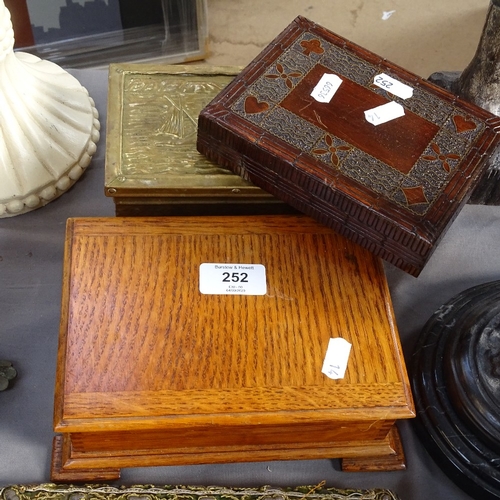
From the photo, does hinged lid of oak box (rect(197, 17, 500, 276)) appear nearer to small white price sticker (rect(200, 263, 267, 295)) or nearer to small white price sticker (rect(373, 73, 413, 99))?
small white price sticker (rect(373, 73, 413, 99))

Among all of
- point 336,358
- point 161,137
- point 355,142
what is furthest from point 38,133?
point 336,358

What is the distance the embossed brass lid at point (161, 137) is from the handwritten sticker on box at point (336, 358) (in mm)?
316

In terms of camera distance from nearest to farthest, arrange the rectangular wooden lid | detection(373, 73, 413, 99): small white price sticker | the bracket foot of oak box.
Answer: the rectangular wooden lid → the bracket foot of oak box → detection(373, 73, 413, 99): small white price sticker

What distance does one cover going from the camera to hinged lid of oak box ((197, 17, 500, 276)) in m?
1.10

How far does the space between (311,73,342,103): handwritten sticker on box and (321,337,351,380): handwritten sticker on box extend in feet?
1.40

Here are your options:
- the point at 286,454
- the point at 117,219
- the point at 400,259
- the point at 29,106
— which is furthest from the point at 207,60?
the point at 286,454

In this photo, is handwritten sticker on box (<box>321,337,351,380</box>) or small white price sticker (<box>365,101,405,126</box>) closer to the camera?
handwritten sticker on box (<box>321,337,351,380</box>)

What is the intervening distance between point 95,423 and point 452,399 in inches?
23.6

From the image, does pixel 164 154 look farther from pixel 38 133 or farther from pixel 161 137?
pixel 38 133

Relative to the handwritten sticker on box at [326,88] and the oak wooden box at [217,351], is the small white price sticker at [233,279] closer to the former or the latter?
the oak wooden box at [217,351]

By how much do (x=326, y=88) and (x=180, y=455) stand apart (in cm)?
69

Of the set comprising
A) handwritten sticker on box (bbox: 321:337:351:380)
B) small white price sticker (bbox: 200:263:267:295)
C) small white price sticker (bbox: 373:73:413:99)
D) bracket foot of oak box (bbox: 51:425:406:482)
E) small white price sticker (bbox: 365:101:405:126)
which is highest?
small white price sticker (bbox: 373:73:413:99)

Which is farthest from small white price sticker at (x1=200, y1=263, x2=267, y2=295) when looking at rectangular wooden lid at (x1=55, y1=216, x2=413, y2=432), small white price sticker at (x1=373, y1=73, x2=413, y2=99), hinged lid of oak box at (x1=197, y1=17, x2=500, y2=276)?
small white price sticker at (x1=373, y1=73, x2=413, y2=99)

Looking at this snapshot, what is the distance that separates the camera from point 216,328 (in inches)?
42.8
